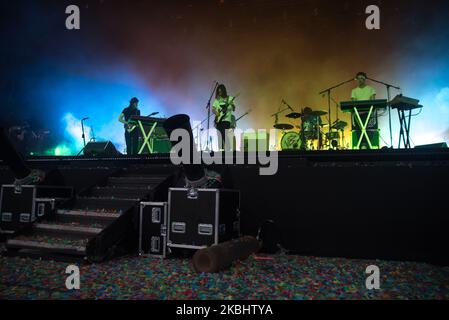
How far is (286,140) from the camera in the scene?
1000 cm

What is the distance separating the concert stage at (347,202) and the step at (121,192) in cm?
2

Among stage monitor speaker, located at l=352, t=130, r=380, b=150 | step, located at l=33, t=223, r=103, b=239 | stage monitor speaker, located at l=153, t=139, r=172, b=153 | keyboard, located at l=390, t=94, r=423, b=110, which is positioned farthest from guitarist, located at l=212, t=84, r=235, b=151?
step, located at l=33, t=223, r=103, b=239

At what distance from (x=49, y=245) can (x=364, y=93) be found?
7.13 meters

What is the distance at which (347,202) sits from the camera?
15.6ft

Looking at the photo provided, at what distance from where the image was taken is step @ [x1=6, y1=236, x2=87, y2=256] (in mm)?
4121

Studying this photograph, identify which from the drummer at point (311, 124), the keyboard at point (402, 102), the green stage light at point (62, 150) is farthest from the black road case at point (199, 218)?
the green stage light at point (62, 150)

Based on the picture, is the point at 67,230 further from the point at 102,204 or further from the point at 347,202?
the point at 347,202

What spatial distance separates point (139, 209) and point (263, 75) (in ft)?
26.9

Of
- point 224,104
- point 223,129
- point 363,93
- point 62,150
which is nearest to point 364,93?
point 363,93
